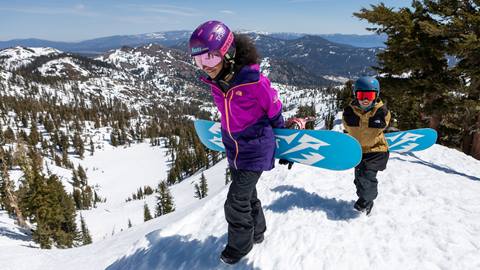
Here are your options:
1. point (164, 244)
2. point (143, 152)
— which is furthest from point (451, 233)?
point (143, 152)

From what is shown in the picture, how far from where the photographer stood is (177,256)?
596 centimetres

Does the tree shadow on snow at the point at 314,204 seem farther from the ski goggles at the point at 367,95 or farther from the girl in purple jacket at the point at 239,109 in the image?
the ski goggles at the point at 367,95

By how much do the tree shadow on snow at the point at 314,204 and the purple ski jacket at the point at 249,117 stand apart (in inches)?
98.9

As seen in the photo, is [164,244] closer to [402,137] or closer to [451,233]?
[451,233]

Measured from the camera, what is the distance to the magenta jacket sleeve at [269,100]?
13.6ft

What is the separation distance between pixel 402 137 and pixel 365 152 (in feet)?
10.4

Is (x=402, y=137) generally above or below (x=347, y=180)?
above

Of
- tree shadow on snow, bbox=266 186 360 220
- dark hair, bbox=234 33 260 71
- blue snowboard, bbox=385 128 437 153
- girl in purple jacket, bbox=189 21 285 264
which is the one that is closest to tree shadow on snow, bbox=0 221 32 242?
tree shadow on snow, bbox=266 186 360 220

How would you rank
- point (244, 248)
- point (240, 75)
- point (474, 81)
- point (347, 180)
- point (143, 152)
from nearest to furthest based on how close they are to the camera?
1. point (240, 75)
2. point (244, 248)
3. point (347, 180)
4. point (474, 81)
5. point (143, 152)

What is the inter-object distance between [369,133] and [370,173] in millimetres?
791

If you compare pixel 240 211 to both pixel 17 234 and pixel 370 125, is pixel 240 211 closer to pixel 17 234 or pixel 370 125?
pixel 370 125

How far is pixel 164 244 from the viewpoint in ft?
21.3

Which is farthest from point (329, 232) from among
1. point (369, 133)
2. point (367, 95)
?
point (367, 95)

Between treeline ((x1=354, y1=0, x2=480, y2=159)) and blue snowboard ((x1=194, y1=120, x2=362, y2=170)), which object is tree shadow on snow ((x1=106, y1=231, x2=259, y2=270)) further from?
treeline ((x1=354, y1=0, x2=480, y2=159))
